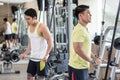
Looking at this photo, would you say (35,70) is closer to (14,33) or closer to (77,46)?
(77,46)

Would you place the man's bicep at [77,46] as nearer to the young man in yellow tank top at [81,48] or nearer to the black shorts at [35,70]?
the young man in yellow tank top at [81,48]

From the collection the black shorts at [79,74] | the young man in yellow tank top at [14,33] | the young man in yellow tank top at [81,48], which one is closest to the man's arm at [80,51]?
the young man in yellow tank top at [81,48]

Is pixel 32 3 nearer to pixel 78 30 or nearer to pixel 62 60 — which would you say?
pixel 62 60

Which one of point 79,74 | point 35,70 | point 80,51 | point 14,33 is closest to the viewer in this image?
point 80,51

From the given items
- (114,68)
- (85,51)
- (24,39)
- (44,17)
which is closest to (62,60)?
(114,68)

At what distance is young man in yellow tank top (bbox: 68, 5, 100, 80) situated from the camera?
2860mm

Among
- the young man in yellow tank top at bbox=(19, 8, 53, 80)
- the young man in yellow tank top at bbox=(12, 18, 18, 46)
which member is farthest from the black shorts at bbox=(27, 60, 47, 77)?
the young man in yellow tank top at bbox=(12, 18, 18, 46)

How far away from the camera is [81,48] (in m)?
2.86

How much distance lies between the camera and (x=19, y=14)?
7.46 m

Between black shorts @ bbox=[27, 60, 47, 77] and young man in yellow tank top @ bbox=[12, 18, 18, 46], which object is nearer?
black shorts @ bbox=[27, 60, 47, 77]

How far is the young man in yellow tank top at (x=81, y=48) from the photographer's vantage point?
113 inches

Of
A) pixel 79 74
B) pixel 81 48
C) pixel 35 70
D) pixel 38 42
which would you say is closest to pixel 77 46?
pixel 81 48

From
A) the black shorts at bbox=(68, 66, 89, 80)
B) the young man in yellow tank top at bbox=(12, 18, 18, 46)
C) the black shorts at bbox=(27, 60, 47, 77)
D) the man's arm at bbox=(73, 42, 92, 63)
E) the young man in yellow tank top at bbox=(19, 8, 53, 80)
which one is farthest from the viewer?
the young man in yellow tank top at bbox=(12, 18, 18, 46)

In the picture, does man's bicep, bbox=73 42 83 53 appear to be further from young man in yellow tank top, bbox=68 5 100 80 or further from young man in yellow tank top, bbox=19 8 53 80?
young man in yellow tank top, bbox=19 8 53 80
